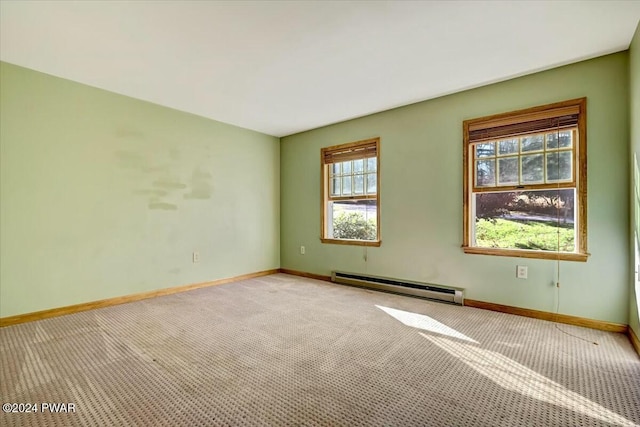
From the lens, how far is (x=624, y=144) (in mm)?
2402

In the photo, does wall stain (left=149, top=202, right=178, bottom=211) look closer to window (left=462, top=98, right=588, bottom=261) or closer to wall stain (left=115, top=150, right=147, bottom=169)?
wall stain (left=115, top=150, right=147, bottom=169)

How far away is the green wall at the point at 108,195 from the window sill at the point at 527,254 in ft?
10.2

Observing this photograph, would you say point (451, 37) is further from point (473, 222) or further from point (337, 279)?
point (337, 279)

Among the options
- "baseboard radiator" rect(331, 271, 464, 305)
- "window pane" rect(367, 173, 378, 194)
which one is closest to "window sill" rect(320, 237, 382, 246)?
"baseboard radiator" rect(331, 271, 464, 305)

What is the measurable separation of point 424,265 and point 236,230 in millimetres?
2687

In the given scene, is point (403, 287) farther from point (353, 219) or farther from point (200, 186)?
point (200, 186)

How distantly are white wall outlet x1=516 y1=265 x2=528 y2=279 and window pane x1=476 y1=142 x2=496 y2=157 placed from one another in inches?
45.8

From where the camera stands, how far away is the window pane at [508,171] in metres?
2.94

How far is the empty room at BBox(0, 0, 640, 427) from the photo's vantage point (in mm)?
1687

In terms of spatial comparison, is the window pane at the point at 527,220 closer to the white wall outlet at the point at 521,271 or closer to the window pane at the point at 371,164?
the white wall outlet at the point at 521,271

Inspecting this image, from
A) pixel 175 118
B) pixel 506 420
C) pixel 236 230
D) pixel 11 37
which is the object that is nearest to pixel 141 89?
pixel 175 118

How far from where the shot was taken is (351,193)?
14.0ft

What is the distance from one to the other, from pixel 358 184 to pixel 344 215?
51cm

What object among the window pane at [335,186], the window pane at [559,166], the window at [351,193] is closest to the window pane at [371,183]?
the window at [351,193]
